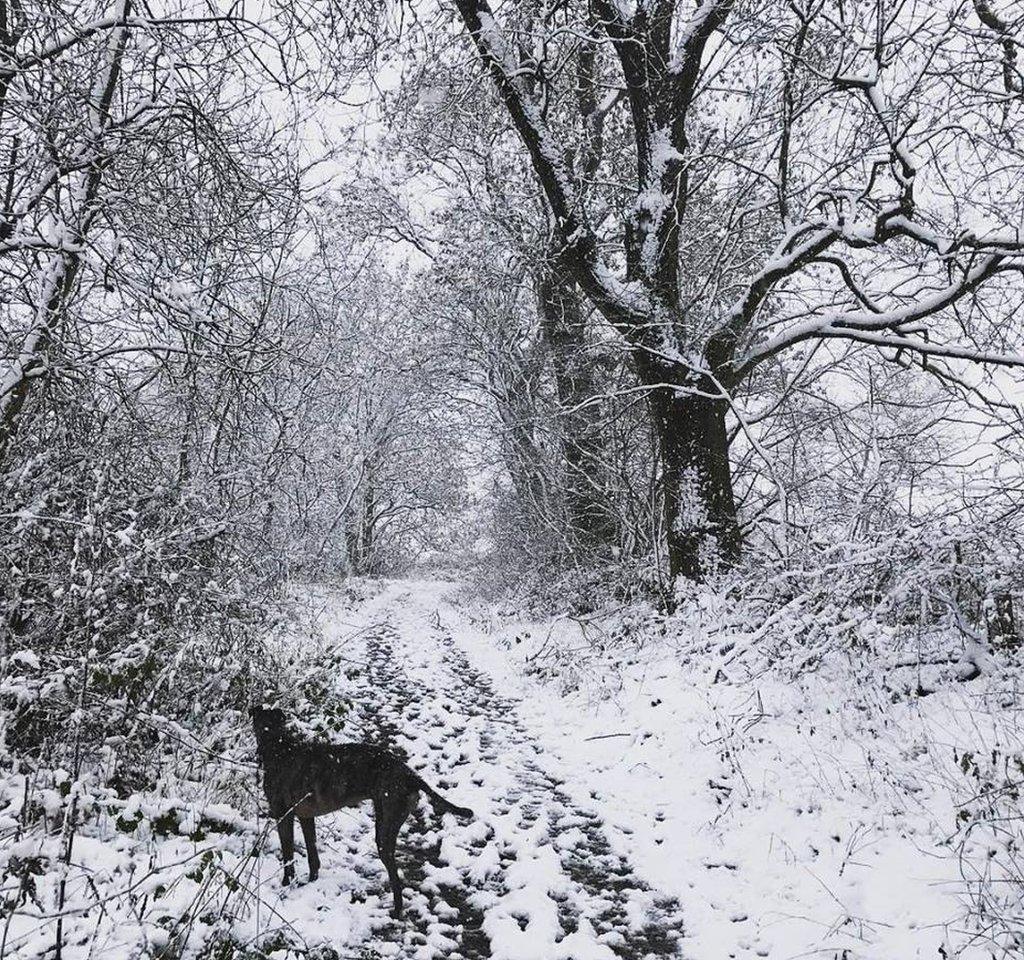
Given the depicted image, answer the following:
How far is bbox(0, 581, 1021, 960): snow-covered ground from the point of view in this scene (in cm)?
311

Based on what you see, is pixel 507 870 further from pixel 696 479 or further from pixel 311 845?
pixel 696 479

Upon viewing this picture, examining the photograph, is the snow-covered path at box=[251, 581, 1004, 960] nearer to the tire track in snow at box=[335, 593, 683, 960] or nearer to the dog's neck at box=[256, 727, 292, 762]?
the tire track in snow at box=[335, 593, 683, 960]

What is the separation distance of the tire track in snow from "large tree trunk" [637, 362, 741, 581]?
330cm

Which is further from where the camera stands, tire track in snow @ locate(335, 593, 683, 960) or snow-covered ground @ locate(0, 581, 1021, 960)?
tire track in snow @ locate(335, 593, 683, 960)

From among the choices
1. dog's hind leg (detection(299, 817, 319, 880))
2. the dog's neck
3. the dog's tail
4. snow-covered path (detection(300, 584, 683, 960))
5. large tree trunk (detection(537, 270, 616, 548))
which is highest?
large tree trunk (detection(537, 270, 616, 548))

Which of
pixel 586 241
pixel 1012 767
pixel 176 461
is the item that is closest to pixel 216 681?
pixel 176 461

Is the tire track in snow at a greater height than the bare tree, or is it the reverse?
the bare tree

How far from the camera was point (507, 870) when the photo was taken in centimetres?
424

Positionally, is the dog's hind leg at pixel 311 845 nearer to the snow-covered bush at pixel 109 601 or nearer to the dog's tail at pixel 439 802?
the dog's tail at pixel 439 802

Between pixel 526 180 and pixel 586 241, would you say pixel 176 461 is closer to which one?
pixel 586 241

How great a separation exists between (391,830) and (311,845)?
A: 538 millimetres

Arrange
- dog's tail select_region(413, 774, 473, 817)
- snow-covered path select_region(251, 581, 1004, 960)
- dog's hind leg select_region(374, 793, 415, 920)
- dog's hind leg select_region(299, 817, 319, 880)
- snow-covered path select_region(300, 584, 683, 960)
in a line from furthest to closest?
1. dog's hind leg select_region(299, 817, 319, 880)
2. dog's tail select_region(413, 774, 473, 817)
3. dog's hind leg select_region(374, 793, 415, 920)
4. snow-covered path select_region(300, 584, 683, 960)
5. snow-covered path select_region(251, 581, 1004, 960)

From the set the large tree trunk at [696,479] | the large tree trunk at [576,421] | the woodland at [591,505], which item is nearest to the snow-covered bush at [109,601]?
the woodland at [591,505]

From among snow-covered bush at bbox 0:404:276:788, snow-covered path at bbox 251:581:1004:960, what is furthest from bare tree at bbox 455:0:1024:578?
snow-covered bush at bbox 0:404:276:788
